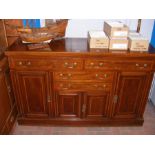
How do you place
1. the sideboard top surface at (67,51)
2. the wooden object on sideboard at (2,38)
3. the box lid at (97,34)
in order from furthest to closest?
1. the wooden object on sideboard at (2,38)
2. the box lid at (97,34)
3. the sideboard top surface at (67,51)

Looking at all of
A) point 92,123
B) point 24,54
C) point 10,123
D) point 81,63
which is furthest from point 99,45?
point 10,123

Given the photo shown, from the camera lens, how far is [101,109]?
7.38ft

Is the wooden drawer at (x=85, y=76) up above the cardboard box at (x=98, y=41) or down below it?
below

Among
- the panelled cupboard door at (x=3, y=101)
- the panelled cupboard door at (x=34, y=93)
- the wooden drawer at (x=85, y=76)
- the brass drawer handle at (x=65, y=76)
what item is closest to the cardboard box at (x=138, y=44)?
the wooden drawer at (x=85, y=76)

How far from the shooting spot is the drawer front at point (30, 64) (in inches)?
74.2

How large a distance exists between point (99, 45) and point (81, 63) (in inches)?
11.6

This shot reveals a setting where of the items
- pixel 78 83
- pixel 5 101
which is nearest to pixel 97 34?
pixel 78 83

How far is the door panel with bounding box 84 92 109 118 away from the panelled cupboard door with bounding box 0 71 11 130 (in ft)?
3.18

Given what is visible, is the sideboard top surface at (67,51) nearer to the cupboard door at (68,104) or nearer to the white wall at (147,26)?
the cupboard door at (68,104)

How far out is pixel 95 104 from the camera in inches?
86.4

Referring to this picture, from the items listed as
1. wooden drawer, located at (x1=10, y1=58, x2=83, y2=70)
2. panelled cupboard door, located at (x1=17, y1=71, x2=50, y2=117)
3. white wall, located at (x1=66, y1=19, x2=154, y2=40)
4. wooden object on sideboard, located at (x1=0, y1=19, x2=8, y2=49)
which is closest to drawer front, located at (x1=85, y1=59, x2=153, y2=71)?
wooden drawer, located at (x1=10, y1=58, x2=83, y2=70)

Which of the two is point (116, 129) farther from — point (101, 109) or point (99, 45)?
point (99, 45)

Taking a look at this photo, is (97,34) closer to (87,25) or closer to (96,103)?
(87,25)

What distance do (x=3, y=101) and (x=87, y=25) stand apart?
4.78 ft
